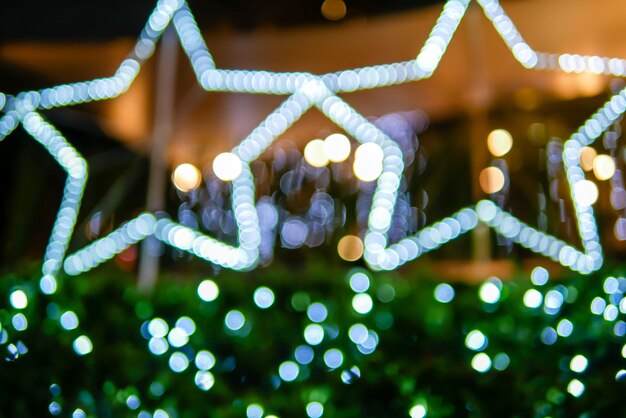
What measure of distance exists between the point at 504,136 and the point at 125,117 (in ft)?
6.07

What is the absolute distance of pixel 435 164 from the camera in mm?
3189

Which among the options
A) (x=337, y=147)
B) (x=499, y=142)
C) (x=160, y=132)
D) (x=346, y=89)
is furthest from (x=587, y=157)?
(x=160, y=132)

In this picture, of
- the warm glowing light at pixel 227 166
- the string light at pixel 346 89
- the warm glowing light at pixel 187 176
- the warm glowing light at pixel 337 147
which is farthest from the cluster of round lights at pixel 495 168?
the warm glowing light at pixel 187 176

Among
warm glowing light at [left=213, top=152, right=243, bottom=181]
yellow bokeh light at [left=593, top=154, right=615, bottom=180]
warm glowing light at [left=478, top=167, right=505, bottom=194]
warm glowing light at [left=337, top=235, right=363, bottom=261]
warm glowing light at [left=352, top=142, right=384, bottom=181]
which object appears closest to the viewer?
yellow bokeh light at [left=593, top=154, right=615, bottom=180]

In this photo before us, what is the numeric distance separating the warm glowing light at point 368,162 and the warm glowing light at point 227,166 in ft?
1.91

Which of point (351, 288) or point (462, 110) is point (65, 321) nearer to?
point (351, 288)

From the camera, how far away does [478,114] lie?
3080 millimetres

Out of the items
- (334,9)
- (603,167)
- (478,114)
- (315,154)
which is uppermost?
(334,9)

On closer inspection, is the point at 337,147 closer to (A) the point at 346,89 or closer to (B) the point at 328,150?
(B) the point at 328,150

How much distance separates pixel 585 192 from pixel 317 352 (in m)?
1.55

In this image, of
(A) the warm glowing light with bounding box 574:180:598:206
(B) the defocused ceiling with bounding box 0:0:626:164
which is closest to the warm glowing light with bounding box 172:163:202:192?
(B) the defocused ceiling with bounding box 0:0:626:164

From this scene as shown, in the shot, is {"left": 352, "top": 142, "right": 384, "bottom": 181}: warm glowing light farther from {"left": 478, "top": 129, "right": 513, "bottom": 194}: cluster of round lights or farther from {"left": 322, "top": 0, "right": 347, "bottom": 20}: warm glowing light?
{"left": 322, "top": 0, "right": 347, "bottom": 20}: warm glowing light

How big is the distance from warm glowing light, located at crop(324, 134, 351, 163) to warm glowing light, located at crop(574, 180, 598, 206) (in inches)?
46.4

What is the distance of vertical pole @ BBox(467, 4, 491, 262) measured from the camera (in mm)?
2641
